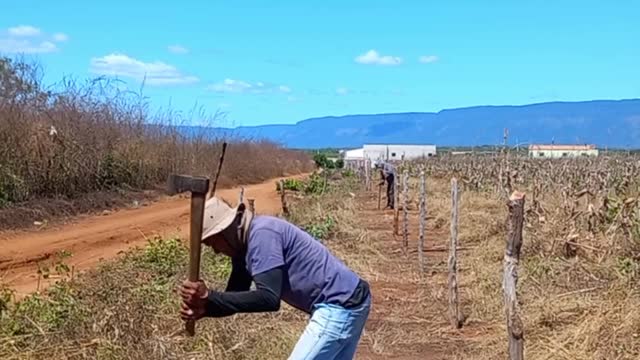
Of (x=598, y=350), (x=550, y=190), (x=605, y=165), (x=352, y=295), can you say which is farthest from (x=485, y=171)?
(x=352, y=295)

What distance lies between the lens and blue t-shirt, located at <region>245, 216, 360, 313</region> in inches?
157

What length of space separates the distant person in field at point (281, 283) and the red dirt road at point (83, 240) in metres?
6.22

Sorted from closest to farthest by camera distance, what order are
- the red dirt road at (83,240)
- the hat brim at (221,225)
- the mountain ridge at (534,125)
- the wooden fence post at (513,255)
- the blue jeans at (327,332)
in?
the hat brim at (221,225)
the blue jeans at (327,332)
the wooden fence post at (513,255)
the red dirt road at (83,240)
the mountain ridge at (534,125)

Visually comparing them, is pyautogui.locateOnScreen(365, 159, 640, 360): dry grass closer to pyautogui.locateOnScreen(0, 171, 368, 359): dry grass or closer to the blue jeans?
pyautogui.locateOnScreen(0, 171, 368, 359): dry grass

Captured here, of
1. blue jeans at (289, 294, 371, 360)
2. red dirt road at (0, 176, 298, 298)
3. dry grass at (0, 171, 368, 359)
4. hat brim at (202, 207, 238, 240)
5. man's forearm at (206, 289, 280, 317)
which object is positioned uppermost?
hat brim at (202, 207, 238, 240)

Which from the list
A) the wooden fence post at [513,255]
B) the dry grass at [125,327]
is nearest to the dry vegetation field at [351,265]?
the dry grass at [125,327]

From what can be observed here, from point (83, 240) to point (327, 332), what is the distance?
11.6 meters

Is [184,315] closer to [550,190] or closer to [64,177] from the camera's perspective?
[64,177]

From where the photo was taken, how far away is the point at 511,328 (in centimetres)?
554

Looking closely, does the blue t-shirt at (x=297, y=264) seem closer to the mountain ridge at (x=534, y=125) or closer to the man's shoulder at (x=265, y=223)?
the man's shoulder at (x=265, y=223)

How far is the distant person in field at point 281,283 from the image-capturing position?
397 cm

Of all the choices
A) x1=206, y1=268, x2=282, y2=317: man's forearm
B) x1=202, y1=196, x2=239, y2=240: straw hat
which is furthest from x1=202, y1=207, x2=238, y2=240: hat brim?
x1=206, y1=268, x2=282, y2=317: man's forearm

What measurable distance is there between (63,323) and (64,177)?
13.0m

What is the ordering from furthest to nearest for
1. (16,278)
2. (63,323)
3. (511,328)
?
(16,278), (63,323), (511,328)
